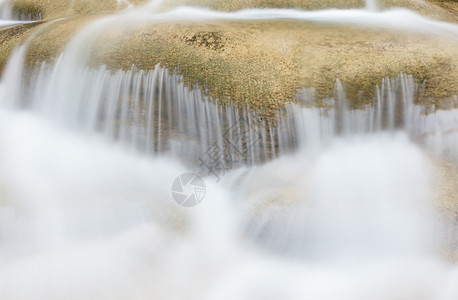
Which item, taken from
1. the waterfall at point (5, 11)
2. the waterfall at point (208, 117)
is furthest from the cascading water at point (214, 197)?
the waterfall at point (5, 11)

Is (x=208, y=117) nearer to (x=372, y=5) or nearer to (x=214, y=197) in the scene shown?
(x=214, y=197)

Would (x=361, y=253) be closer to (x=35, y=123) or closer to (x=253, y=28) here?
(x=253, y=28)

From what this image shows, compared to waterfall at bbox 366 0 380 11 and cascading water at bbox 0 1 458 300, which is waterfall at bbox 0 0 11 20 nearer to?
cascading water at bbox 0 1 458 300

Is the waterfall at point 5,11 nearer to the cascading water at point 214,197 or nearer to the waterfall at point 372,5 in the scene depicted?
the cascading water at point 214,197

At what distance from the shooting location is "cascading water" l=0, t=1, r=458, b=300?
13.1ft

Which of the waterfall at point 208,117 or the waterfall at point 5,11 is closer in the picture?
the waterfall at point 208,117

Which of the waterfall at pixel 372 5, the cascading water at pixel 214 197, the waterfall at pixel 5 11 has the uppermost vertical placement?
the waterfall at pixel 5 11

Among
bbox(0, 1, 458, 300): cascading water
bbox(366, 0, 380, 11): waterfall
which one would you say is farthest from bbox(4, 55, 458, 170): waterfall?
bbox(366, 0, 380, 11): waterfall

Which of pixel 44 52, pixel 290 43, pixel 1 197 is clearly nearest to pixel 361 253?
Answer: pixel 290 43

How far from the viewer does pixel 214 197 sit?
187 inches

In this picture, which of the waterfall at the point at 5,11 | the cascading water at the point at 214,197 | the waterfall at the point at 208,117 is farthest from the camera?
the waterfall at the point at 5,11

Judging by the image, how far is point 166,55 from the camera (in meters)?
5.04

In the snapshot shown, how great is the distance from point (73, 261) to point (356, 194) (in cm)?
349

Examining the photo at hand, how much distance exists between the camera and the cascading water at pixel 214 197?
13.1 feet
